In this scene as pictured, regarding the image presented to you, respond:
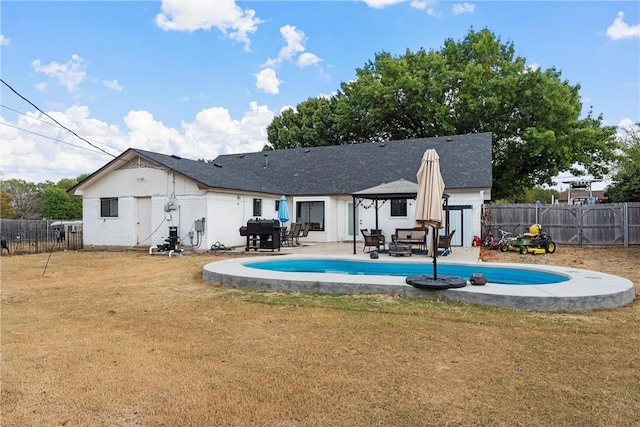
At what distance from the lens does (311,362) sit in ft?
14.0

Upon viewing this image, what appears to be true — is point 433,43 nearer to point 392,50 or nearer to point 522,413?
point 392,50

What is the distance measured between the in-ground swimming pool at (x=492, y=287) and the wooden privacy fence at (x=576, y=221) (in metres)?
10.1

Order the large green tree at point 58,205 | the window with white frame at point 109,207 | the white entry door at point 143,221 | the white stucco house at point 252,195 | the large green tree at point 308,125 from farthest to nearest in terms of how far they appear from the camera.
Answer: the large green tree at point 58,205, the large green tree at point 308,125, the window with white frame at point 109,207, the white entry door at point 143,221, the white stucco house at point 252,195

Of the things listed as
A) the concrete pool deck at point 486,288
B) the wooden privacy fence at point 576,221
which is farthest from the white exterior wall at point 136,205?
the wooden privacy fence at point 576,221

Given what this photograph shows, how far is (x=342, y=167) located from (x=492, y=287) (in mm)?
15643

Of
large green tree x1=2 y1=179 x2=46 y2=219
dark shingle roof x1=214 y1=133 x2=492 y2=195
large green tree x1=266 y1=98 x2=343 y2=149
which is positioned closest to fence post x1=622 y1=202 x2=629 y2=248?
dark shingle roof x1=214 y1=133 x2=492 y2=195

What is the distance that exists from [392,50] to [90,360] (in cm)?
3351

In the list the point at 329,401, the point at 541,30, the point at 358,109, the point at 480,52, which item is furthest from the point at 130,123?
the point at 480,52

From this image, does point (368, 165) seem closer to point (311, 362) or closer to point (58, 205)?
point (311, 362)

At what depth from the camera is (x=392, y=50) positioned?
33.3 meters

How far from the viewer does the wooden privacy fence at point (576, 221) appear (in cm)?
1758

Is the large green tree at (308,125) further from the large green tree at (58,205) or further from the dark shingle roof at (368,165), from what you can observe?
the large green tree at (58,205)

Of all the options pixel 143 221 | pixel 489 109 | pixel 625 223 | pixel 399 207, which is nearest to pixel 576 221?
pixel 625 223

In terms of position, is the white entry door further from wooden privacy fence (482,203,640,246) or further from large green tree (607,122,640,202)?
large green tree (607,122,640,202)
